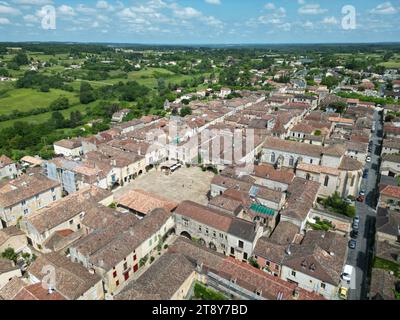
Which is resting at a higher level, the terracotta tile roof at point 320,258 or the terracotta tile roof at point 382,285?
the terracotta tile roof at point 320,258

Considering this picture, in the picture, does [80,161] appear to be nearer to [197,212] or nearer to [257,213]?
[197,212]

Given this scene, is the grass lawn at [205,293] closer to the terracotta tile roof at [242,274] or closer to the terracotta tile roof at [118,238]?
the terracotta tile roof at [242,274]

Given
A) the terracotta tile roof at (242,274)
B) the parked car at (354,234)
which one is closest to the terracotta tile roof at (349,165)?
the parked car at (354,234)

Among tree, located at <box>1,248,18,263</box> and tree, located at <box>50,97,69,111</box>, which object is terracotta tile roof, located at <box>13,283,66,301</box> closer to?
tree, located at <box>1,248,18,263</box>

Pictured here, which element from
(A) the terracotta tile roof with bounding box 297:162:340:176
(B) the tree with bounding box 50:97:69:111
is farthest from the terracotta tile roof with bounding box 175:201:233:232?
(B) the tree with bounding box 50:97:69:111

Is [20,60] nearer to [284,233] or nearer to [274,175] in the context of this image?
[274,175]
